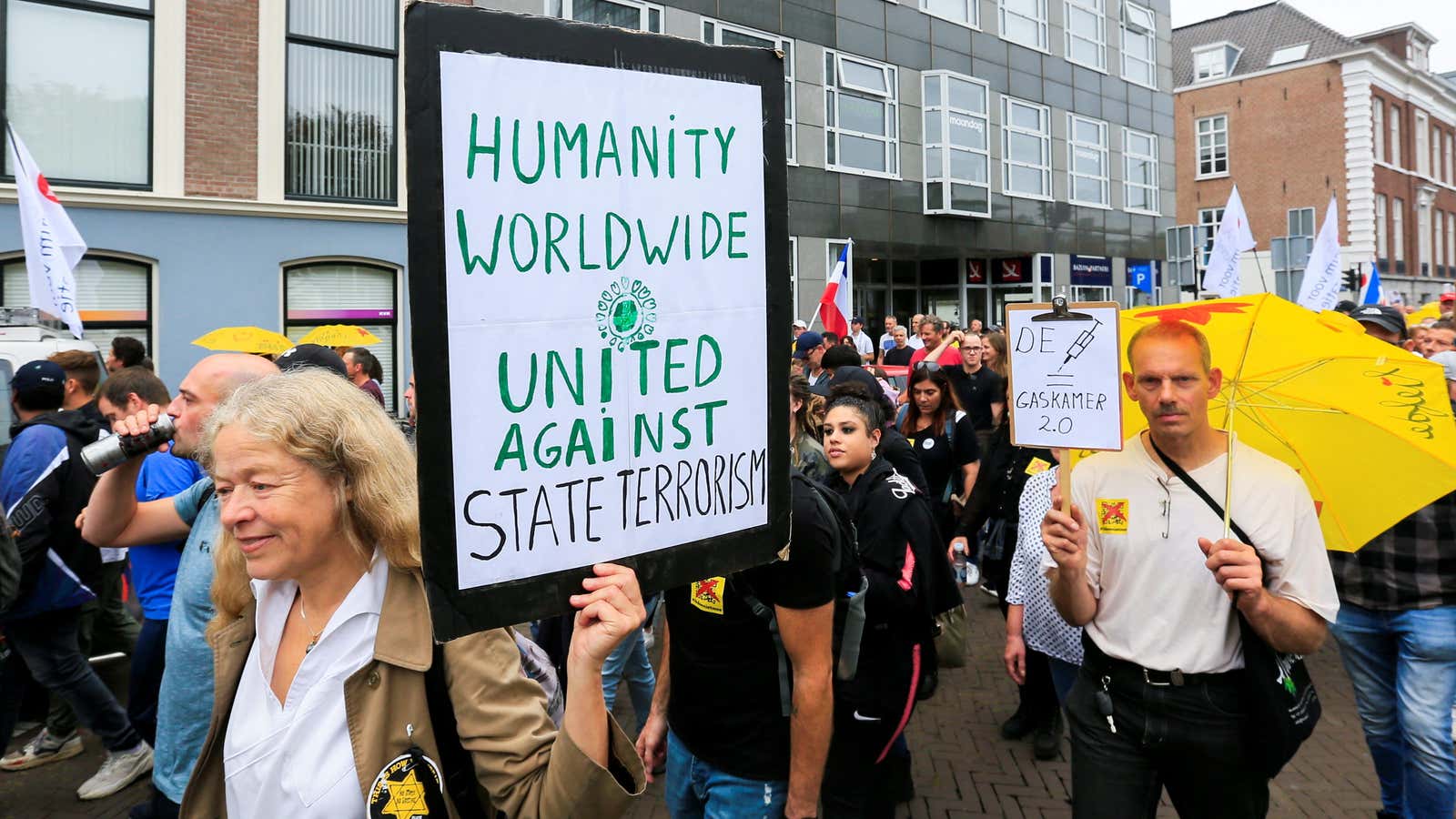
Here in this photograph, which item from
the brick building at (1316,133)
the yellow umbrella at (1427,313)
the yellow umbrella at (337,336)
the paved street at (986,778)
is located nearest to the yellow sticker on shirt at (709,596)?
the paved street at (986,778)

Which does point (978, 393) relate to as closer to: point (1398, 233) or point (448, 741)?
point (448, 741)

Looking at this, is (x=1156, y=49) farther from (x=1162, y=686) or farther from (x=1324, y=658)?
(x=1162, y=686)

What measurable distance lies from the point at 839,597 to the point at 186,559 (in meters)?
1.89

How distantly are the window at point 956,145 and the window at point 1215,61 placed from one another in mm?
26905

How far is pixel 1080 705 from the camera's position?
2.76 meters

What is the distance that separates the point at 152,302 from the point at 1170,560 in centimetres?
1316

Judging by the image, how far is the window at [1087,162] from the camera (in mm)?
24531

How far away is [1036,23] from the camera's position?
77.4 feet

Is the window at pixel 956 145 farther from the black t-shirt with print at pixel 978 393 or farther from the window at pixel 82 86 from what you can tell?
the window at pixel 82 86

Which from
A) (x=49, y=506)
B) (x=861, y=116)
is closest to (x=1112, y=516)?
(x=49, y=506)

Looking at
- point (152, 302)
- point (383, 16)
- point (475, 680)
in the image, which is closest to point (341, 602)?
point (475, 680)

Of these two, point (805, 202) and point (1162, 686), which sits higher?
point (805, 202)

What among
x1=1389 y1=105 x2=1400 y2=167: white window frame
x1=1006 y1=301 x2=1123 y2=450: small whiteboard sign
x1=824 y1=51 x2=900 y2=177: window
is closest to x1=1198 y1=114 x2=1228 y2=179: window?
x1=1389 y1=105 x2=1400 y2=167: white window frame

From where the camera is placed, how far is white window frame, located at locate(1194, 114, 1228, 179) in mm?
41625
